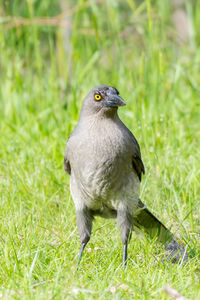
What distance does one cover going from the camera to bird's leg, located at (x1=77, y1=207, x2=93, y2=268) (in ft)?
13.2

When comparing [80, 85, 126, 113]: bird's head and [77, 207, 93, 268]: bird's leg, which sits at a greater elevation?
[80, 85, 126, 113]: bird's head

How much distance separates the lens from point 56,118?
6.16 m

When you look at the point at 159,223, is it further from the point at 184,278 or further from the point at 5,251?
the point at 5,251

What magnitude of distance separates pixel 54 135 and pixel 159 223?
6.82 feet

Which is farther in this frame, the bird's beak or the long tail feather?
the bird's beak

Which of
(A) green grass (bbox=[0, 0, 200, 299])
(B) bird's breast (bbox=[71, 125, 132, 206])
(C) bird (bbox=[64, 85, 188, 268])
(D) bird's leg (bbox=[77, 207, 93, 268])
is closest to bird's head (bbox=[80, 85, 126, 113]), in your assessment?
(C) bird (bbox=[64, 85, 188, 268])

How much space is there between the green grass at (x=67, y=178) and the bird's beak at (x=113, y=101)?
0.96 metres

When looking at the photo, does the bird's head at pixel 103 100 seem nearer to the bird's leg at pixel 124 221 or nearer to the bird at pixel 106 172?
the bird at pixel 106 172

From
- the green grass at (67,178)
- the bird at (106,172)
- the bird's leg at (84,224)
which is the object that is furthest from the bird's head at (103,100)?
the green grass at (67,178)

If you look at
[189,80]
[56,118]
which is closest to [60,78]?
[56,118]

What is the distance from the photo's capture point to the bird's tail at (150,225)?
4.05 metres

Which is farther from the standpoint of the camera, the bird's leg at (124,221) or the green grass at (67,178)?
the bird's leg at (124,221)

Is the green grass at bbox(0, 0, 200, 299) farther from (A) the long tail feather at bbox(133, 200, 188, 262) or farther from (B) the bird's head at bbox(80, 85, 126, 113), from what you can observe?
(B) the bird's head at bbox(80, 85, 126, 113)

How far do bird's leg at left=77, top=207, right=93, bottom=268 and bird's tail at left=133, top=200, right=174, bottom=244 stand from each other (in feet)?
1.38
